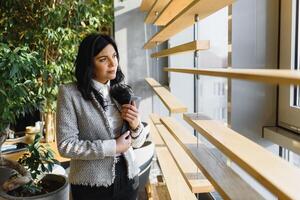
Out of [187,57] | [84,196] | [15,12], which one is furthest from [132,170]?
[15,12]

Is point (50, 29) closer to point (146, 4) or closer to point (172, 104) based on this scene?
point (146, 4)

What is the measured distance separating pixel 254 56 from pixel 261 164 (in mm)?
936

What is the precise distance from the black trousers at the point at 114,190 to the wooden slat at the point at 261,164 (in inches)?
18.7

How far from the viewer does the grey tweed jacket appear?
1.21 meters

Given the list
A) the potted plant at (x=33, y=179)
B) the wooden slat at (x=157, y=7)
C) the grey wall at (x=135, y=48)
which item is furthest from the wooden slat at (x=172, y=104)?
the grey wall at (x=135, y=48)

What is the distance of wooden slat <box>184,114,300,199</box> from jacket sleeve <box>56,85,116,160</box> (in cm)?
42

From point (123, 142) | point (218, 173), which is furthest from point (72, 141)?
point (218, 173)

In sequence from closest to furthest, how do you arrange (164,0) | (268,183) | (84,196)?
(268,183) < (84,196) < (164,0)

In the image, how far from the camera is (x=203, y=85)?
208 cm

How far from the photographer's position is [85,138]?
1.27 meters

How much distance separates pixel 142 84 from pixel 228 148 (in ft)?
7.08

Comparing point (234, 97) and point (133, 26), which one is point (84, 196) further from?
point (133, 26)

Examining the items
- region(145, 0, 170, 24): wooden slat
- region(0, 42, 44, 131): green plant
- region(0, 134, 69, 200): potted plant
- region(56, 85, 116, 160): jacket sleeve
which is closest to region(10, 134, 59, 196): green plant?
region(0, 134, 69, 200): potted plant

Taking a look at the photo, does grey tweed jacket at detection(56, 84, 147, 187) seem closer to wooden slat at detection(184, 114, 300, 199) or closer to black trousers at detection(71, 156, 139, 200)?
black trousers at detection(71, 156, 139, 200)
